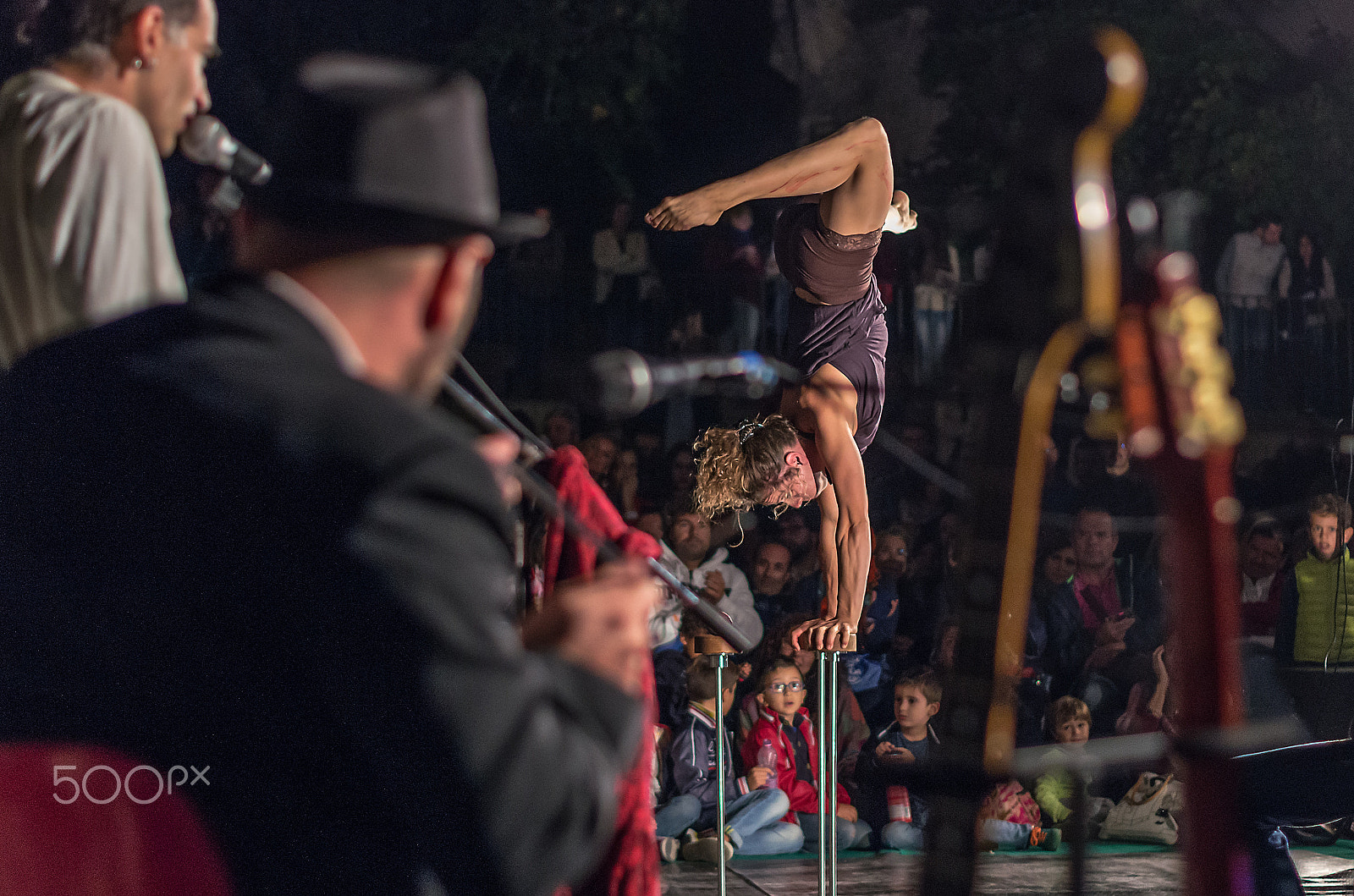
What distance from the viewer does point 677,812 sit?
499 centimetres

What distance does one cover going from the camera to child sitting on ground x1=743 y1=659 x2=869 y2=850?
202 inches

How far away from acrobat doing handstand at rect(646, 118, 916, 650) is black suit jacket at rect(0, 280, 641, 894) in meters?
2.05

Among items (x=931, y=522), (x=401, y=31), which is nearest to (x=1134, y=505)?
(x=931, y=522)

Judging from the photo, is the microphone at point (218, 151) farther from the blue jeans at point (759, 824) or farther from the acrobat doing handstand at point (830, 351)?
the blue jeans at point (759, 824)

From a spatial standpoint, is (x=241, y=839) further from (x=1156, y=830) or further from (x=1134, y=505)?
(x=1134, y=505)

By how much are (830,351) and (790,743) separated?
2303 millimetres

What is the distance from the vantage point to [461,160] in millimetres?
1066

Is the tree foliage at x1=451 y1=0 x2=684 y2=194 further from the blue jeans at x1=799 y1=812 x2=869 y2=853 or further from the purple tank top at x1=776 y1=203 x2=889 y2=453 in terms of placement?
the purple tank top at x1=776 y1=203 x2=889 y2=453

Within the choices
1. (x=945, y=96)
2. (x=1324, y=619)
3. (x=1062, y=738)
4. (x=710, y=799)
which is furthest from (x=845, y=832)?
(x=945, y=96)

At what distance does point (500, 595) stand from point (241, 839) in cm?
29

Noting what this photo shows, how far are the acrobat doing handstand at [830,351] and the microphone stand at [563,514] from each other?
4.43 feet

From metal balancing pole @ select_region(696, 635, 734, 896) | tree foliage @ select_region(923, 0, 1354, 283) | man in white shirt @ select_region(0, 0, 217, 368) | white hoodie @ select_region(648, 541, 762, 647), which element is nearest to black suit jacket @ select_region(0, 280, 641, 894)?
man in white shirt @ select_region(0, 0, 217, 368)

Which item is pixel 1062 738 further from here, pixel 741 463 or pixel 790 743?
pixel 741 463

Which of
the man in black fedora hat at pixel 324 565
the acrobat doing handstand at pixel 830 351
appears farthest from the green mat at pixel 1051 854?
the man in black fedora hat at pixel 324 565
